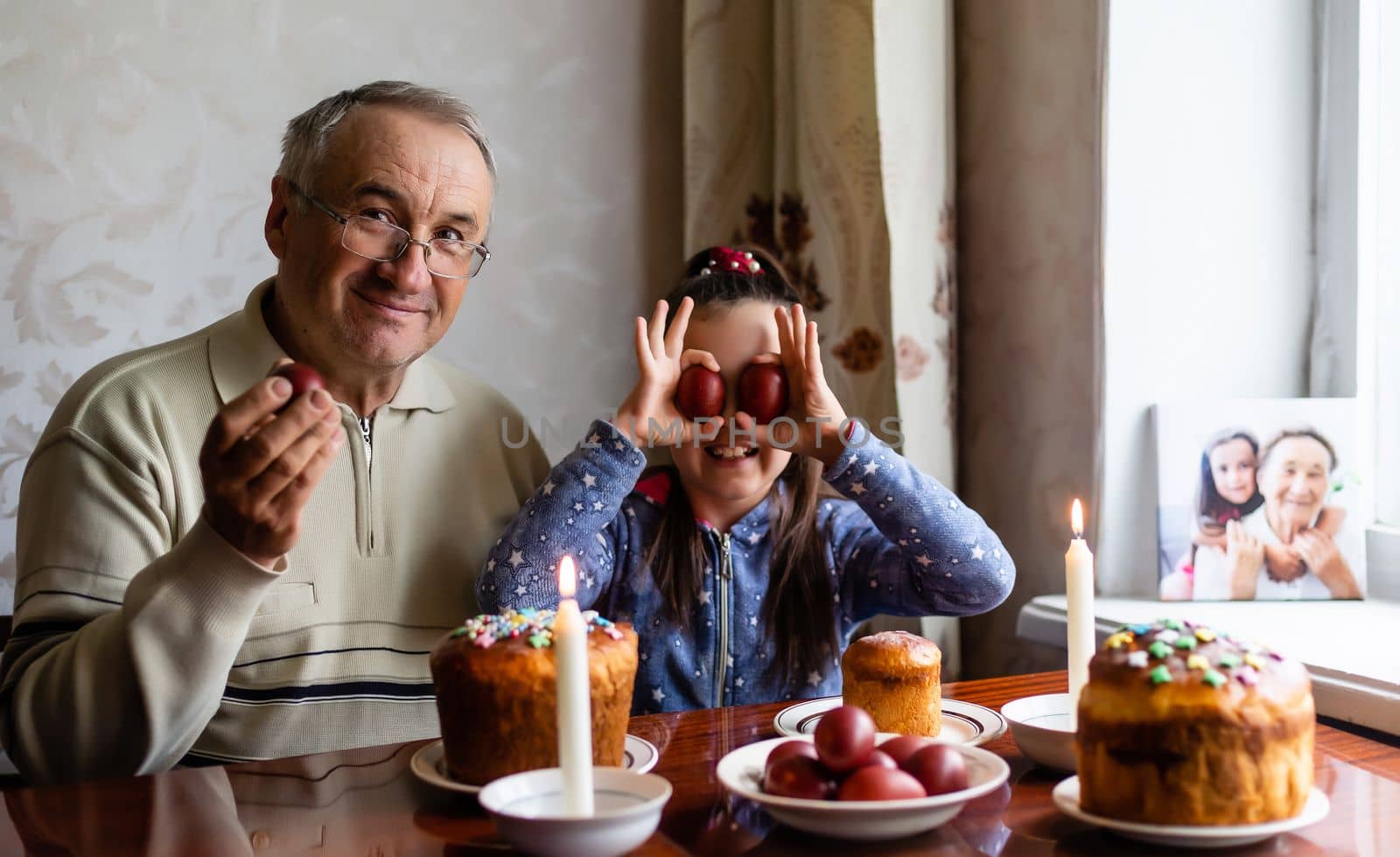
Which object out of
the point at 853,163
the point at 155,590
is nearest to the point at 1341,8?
the point at 853,163

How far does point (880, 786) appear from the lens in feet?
2.62

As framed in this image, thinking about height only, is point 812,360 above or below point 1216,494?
above

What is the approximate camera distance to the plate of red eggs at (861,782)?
2.61 ft

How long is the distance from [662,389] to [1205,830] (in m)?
0.94

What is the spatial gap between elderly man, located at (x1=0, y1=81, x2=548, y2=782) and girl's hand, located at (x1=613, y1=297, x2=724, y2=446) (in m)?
0.25

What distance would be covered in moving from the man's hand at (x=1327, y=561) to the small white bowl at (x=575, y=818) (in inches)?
52.8


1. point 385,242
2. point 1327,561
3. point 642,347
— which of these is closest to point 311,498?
point 385,242

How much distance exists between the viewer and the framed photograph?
69.2 inches

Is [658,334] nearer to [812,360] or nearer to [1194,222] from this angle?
[812,360]

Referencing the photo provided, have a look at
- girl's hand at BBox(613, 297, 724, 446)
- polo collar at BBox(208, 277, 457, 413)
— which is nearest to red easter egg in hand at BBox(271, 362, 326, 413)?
polo collar at BBox(208, 277, 457, 413)

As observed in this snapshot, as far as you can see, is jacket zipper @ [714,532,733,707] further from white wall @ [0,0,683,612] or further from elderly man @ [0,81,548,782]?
white wall @ [0,0,683,612]

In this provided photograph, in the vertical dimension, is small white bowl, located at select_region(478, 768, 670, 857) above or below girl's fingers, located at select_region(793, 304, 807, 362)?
below

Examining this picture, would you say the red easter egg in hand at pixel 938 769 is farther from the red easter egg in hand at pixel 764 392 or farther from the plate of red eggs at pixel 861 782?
the red easter egg in hand at pixel 764 392

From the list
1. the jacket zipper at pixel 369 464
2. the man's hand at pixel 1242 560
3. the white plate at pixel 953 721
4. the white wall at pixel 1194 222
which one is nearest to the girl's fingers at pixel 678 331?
the jacket zipper at pixel 369 464
